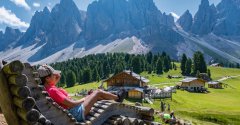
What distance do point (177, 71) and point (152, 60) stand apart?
13.9 meters

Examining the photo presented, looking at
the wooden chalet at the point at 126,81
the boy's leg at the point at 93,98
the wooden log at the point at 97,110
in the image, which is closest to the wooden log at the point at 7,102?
the boy's leg at the point at 93,98

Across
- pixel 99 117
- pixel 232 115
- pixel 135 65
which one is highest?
pixel 135 65

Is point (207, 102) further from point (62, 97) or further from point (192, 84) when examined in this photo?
point (62, 97)

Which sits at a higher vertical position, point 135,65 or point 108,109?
point 135,65

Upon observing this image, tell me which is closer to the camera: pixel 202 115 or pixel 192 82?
pixel 202 115

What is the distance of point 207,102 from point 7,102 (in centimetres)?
8243

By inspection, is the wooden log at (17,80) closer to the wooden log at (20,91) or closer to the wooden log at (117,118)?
the wooden log at (20,91)

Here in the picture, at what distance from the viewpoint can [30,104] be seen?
8508 mm

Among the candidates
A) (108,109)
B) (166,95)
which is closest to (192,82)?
(166,95)

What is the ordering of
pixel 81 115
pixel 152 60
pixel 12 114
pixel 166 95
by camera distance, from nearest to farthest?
pixel 12 114
pixel 81 115
pixel 166 95
pixel 152 60

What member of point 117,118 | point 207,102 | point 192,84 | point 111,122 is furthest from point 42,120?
point 192,84

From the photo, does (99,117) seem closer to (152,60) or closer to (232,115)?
(232,115)

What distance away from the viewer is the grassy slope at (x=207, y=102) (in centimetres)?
5547

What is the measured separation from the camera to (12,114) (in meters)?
8.67
